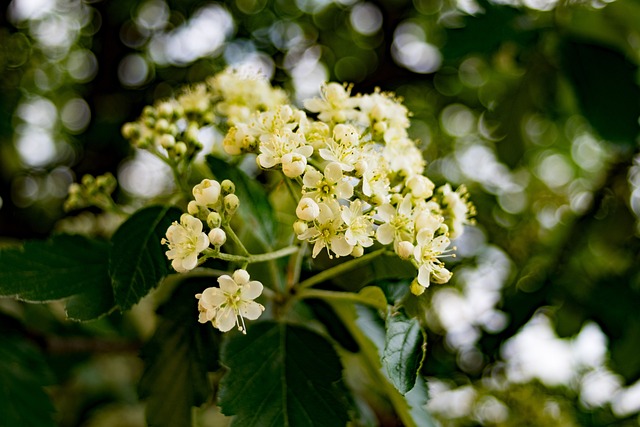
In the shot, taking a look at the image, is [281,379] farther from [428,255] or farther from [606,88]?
[606,88]

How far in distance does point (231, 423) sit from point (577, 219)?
200 cm

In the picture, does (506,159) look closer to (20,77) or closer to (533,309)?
(533,309)

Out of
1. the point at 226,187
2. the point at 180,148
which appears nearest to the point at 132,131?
the point at 180,148

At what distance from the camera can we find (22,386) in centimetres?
164

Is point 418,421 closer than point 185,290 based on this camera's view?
Yes

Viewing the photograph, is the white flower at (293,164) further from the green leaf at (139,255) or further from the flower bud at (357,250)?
the green leaf at (139,255)

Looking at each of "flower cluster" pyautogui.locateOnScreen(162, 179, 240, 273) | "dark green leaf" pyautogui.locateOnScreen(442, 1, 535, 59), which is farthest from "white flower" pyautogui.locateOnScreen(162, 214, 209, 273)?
"dark green leaf" pyautogui.locateOnScreen(442, 1, 535, 59)

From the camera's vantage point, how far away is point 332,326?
1.48 meters

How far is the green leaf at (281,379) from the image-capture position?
3.94 ft

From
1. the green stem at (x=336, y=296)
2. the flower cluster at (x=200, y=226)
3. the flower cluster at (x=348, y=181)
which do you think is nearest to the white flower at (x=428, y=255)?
the flower cluster at (x=348, y=181)

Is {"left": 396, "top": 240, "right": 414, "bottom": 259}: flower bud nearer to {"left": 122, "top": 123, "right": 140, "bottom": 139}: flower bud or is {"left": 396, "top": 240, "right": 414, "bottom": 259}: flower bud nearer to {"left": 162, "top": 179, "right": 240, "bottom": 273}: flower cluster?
{"left": 162, "top": 179, "right": 240, "bottom": 273}: flower cluster

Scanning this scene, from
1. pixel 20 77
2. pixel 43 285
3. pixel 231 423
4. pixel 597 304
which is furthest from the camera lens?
pixel 20 77

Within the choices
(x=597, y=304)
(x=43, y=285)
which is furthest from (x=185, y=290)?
(x=597, y=304)

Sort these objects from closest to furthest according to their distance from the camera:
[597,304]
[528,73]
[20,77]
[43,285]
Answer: [43,285] < [597,304] < [528,73] < [20,77]
